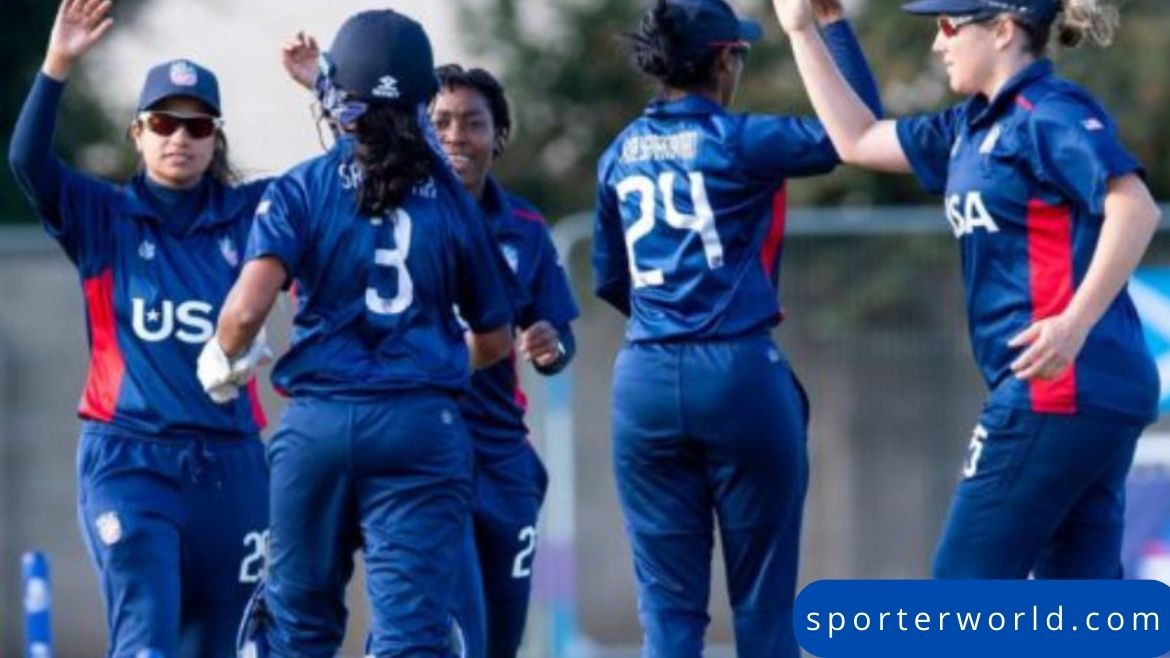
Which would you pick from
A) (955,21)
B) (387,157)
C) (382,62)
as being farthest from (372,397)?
(955,21)

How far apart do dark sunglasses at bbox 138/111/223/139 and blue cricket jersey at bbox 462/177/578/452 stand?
3.07 feet

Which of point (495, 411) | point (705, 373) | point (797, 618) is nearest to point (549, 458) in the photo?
point (495, 411)

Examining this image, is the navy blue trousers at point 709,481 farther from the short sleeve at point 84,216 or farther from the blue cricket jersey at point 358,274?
the short sleeve at point 84,216

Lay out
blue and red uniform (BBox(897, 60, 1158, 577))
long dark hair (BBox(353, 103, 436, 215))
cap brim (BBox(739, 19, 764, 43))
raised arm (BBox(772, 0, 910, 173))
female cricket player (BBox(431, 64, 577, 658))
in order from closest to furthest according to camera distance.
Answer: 1. blue and red uniform (BBox(897, 60, 1158, 577))
2. long dark hair (BBox(353, 103, 436, 215))
3. raised arm (BBox(772, 0, 910, 173))
4. cap brim (BBox(739, 19, 764, 43))
5. female cricket player (BBox(431, 64, 577, 658))

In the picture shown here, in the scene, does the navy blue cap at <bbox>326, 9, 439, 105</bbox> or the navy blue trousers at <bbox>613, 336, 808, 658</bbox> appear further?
the navy blue trousers at <bbox>613, 336, 808, 658</bbox>

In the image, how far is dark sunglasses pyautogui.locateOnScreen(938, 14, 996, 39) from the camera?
7.98m

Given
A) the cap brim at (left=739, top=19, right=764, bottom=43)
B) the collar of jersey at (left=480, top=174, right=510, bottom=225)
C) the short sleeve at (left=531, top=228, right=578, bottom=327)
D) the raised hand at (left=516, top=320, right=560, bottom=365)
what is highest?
the cap brim at (left=739, top=19, right=764, bottom=43)

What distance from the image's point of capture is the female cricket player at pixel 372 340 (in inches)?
320

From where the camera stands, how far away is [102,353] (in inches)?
361

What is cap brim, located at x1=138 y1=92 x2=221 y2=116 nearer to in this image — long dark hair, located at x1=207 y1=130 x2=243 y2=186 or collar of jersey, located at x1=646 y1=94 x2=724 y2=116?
long dark hair, located at x1=207 y1=130 x2=243 y2=186

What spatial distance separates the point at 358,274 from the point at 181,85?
4.34ft

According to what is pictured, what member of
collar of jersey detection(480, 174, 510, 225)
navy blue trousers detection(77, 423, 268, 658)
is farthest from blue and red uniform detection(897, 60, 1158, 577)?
navy blue trousers detection(77, 423, 268, 658)

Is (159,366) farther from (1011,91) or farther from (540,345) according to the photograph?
(1011,91)

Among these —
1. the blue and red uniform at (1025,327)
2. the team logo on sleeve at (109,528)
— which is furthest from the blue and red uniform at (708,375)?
the team logo on sleeve at (109,528)
